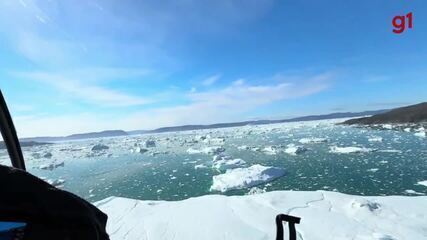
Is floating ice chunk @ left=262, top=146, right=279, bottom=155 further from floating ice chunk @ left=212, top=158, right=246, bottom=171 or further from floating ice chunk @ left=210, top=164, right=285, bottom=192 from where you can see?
floating ice chunk @ left=210, top=164, right=285, bottom=192

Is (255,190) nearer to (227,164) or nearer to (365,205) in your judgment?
(227,164)

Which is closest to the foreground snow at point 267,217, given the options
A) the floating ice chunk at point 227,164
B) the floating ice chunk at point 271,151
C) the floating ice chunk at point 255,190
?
the floating ice chunk at point 255,190

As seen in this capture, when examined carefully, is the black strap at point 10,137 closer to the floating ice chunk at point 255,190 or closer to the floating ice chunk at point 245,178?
the floating ice chunk at point 255,190

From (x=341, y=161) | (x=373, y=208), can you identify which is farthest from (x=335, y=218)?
(x=341, y=161)

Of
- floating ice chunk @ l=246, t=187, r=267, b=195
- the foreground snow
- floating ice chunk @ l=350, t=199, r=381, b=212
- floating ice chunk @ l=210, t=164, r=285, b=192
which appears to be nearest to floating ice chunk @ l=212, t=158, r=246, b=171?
floating ice chunk @ l=210, t=164, r=285, b=192

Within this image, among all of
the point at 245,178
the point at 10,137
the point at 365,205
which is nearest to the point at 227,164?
the point at 245,178

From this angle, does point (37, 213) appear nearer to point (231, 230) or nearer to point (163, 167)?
point (231, 230)
